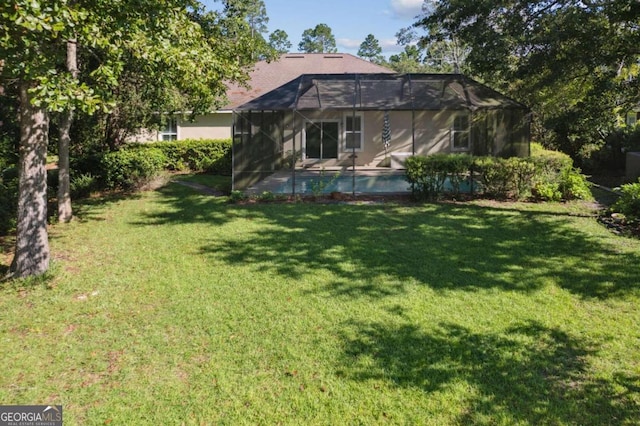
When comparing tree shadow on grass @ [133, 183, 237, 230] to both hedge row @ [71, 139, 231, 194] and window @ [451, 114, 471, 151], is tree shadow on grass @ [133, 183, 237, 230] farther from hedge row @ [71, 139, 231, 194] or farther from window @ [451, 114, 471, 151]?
window @ [451, 114, 471, 151]

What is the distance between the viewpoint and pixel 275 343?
5000 millimetres

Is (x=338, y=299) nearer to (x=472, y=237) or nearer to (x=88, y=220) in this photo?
(x=472, y=237)

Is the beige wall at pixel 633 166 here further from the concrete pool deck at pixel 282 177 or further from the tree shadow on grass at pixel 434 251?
the concrete pool deck at pixel 282 177

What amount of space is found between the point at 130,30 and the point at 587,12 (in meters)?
11.4

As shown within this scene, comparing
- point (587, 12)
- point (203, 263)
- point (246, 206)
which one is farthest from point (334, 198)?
point (587, 12)

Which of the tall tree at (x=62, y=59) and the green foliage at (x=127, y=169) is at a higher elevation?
the tall tree at (x=62, y=59)

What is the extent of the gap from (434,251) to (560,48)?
311 inches

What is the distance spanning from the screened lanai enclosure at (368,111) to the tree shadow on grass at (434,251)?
3257 mm

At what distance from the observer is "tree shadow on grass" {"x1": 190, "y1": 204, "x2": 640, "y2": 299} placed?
6.64 metres

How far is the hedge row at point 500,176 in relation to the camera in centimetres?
1231

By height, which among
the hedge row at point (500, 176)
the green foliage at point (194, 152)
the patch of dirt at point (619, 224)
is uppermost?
the green foliage at point (194, 152)

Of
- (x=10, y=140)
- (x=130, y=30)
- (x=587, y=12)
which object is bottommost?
(x=10, y=140)

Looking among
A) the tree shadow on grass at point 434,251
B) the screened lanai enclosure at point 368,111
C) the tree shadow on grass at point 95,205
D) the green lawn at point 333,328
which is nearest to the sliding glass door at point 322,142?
the screened lanai enclosure at point 368,111

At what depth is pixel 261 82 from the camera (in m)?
24.2
